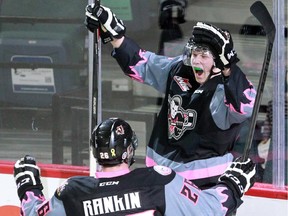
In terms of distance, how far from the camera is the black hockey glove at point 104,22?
404 centimetres

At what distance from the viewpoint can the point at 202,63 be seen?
3773mm

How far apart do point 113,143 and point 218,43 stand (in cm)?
73

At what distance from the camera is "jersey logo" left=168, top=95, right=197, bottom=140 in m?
3.88

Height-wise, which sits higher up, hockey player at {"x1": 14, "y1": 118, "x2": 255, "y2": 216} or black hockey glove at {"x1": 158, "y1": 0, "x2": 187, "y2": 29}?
black hockey glove at {"x1": 158, "y1": 0, "x2": 187, "y2": 29}

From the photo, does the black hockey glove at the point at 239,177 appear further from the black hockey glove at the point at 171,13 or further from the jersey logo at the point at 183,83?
the black hockey glove at the point at 171,13

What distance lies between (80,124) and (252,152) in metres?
0.86

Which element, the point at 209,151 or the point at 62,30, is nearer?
the point at 209,151

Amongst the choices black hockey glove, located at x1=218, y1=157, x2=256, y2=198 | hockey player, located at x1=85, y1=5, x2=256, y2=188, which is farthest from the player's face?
black hockey glove, located at x1=218, y1=157, x2=256, y2=198

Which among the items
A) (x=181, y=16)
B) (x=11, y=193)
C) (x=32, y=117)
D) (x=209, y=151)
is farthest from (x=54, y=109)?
(x=209, y=151)

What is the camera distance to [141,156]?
4.59m

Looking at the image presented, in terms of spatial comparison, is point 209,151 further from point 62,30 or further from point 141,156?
point 62,30

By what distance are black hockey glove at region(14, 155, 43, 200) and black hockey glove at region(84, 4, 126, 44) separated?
0.70 m

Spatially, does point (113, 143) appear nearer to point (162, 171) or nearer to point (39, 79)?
point (162, 171)

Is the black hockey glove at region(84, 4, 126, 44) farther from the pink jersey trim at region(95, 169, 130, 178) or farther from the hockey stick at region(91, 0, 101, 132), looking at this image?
the pink jersey trim at region(95, 169, 130, 178)
